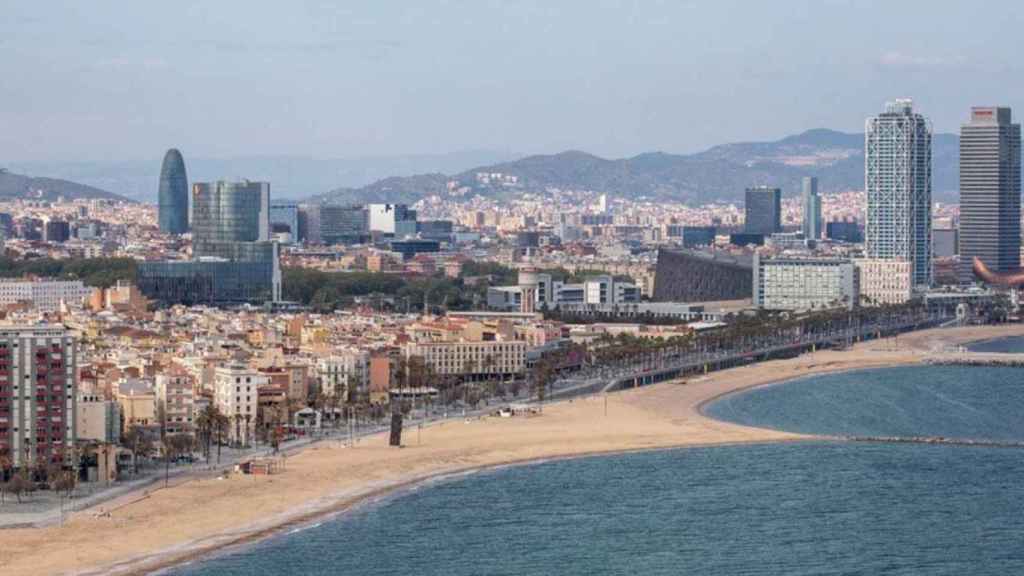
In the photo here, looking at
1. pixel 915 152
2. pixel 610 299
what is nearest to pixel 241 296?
pixel 610 299

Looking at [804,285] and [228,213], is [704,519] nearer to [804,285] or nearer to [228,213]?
[804,285]

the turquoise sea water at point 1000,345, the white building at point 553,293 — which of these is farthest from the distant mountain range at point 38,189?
the turquoise sea water at point 1000,345

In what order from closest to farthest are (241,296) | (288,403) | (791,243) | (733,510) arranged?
(733,510) < (288,403) < (241,296) < (791,243)

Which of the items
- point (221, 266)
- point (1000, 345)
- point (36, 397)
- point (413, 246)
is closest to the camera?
point (36, 397)

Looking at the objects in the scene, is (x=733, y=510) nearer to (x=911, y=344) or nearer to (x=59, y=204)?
(x=911, y=344)

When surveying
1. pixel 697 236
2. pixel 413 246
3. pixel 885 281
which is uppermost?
pixel 697 236

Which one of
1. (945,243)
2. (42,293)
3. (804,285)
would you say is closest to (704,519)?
(42,293)

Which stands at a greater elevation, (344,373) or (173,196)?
(173,196)
